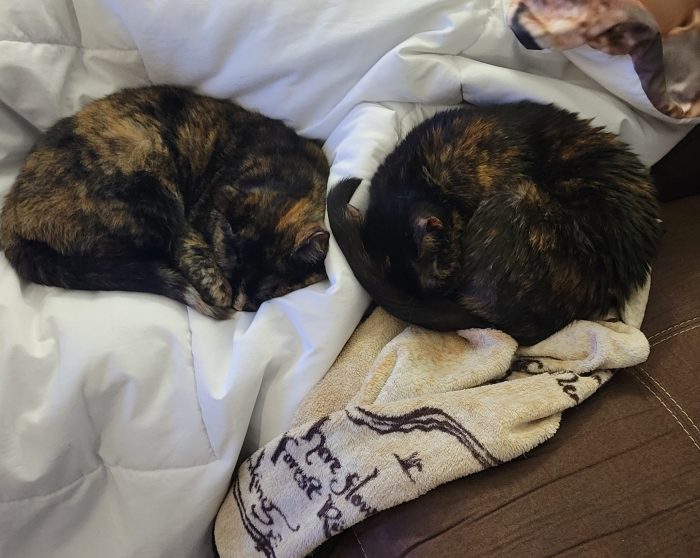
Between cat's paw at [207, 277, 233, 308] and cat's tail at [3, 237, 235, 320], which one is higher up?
cat's tail at [3, 237, 235, 320]

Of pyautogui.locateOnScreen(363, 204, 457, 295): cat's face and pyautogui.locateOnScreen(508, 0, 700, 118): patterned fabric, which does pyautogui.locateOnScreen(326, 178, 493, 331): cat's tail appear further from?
pyautogui.locateOnScreen(508, 0, 700, 118): patterned fabric

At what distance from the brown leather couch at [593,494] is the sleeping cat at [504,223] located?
15 centimetres

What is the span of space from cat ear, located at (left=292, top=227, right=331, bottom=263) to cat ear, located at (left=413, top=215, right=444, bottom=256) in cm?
16

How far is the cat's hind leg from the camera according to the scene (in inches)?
41.3

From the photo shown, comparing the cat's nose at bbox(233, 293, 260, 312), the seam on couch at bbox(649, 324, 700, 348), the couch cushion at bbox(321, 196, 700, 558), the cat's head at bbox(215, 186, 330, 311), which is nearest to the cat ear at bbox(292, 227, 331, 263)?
the cat's head at bbox(215, 186, 330, 311)

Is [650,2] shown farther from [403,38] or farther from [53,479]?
[53,479]

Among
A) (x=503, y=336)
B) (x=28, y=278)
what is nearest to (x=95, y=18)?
(x=28, y=278)

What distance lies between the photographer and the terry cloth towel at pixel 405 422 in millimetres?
775

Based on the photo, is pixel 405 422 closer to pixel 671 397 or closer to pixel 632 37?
pixel 671 397

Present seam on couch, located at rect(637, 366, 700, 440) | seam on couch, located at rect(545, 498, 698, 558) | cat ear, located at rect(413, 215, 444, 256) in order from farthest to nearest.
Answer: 1. cat ear, located at rect(413, 215, 444, 256)
2. seam on couch, located at rect(637, 366, 700, 440)
3. seam on couch, located at rect(545, 498, 698, 558)

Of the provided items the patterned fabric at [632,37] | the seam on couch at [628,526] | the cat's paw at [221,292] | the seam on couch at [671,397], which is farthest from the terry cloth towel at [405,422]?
the patterned fabric at [632,37]

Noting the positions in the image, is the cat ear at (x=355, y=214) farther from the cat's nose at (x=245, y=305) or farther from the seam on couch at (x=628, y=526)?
the seam on couch at (x=628, y=526)

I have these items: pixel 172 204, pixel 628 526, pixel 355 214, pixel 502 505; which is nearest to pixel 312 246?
pixel 355 214

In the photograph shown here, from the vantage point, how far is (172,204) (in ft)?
3.79
